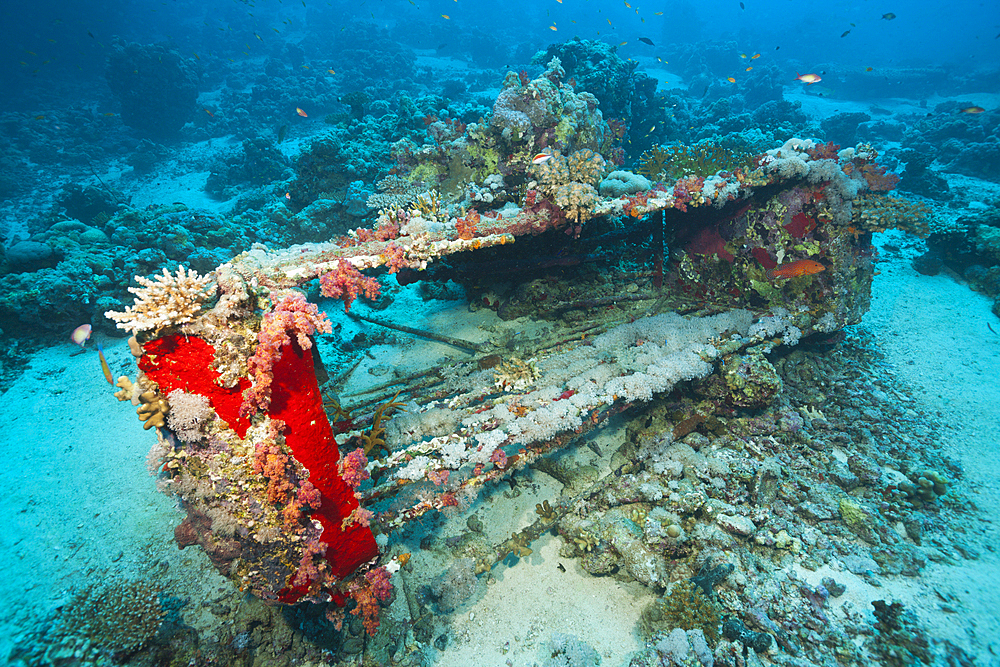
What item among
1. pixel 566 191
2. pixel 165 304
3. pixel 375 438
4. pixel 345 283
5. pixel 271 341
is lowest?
pixel 375 438

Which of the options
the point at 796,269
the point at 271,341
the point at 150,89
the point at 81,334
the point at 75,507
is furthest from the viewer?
the point at 150,89

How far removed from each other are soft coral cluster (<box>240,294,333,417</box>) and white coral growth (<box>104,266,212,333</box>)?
0.38m

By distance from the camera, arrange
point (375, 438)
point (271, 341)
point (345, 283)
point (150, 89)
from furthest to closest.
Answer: point (150, 89)
point (375, 438)
point (345, 283)
point (271, 341)

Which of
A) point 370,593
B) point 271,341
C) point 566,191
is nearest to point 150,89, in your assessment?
point 566,191

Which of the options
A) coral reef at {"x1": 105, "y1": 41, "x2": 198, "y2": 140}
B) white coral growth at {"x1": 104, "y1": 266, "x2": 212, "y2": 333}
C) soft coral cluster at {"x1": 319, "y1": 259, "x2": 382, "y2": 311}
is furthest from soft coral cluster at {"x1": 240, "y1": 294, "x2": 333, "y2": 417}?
coral reef at {"x1": 105, "y1": 41, "x2": 198, "y2": 140}

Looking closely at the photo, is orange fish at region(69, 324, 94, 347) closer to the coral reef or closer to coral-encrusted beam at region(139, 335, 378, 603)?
coral-encrusted beam at region(139, 335, 378, 603)

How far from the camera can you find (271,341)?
2396 millimetres

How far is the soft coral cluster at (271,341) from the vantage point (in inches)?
94.0

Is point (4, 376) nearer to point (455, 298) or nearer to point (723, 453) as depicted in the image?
point (455, 298)

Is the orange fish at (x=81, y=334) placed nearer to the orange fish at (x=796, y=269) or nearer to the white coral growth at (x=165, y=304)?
the white coral growth at (x=165, y=304)

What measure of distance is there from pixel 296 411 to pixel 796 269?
7.29m

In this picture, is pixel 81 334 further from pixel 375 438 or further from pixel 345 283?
pixel 345 283

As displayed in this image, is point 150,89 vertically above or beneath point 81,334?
above

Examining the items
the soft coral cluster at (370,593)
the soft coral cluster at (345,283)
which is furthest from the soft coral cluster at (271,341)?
the soft coral cluster at (370,593)
